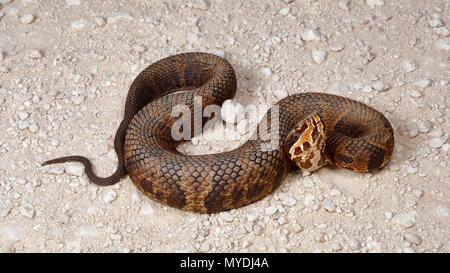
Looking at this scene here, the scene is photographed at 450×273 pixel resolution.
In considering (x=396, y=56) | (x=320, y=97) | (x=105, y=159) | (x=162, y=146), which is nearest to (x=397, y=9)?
(x=396, y=56)

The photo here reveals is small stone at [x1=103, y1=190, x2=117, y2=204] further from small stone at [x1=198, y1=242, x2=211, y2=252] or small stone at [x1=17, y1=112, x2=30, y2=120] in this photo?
small stone at [x1=17, y1=112, x2=30, y2=120]

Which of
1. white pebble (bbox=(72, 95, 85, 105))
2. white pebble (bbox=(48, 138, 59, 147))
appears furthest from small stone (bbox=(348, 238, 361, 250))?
white pebble (bbox=(72, 95, 85, 105))

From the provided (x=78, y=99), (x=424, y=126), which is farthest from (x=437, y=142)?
(x=78, y=99)

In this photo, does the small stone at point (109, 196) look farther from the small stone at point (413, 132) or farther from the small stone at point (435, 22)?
the small stone at point (435, 22)

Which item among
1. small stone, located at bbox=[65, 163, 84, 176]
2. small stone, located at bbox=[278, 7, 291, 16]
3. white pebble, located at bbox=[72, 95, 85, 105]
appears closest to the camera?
small stone, located at bbox=[65, 163, 84, 176]

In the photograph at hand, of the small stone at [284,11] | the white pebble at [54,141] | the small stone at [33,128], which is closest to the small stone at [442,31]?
the small stone at [284,11]

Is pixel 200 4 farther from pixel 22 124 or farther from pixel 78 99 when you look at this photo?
pixel 22 124
